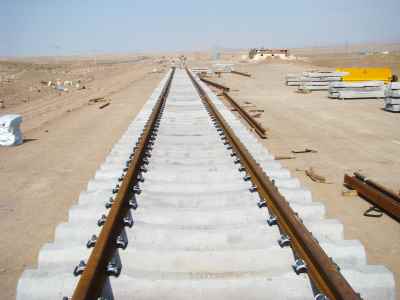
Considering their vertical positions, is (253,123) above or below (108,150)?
above

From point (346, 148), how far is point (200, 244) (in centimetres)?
702

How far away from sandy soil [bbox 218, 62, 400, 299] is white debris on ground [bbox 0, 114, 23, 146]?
6850 mm

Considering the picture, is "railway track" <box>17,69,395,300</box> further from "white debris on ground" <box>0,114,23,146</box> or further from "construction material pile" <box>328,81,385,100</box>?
"construction material pile" <box>328,81,385,100</box>

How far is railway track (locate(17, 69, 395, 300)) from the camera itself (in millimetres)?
3033

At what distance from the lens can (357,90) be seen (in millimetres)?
19078

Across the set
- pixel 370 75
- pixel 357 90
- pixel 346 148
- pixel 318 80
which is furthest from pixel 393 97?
pixel 318 80

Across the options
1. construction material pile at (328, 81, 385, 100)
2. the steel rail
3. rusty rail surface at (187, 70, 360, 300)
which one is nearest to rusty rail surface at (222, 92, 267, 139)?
rusty rail surface at (187, 70, 360, 300)

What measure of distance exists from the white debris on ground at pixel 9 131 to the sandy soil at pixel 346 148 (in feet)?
22.5

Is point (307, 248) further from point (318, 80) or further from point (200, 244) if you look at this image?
point (318, 80)

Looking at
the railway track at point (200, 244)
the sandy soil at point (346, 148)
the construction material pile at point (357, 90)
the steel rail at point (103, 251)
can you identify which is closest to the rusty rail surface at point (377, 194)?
the sandy soil at point (346, 148)

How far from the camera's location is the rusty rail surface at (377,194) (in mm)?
5555

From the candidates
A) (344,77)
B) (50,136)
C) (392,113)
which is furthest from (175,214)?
(344,77)

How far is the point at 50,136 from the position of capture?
39.7 feet

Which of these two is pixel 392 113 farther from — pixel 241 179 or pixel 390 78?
pixel 241 179
